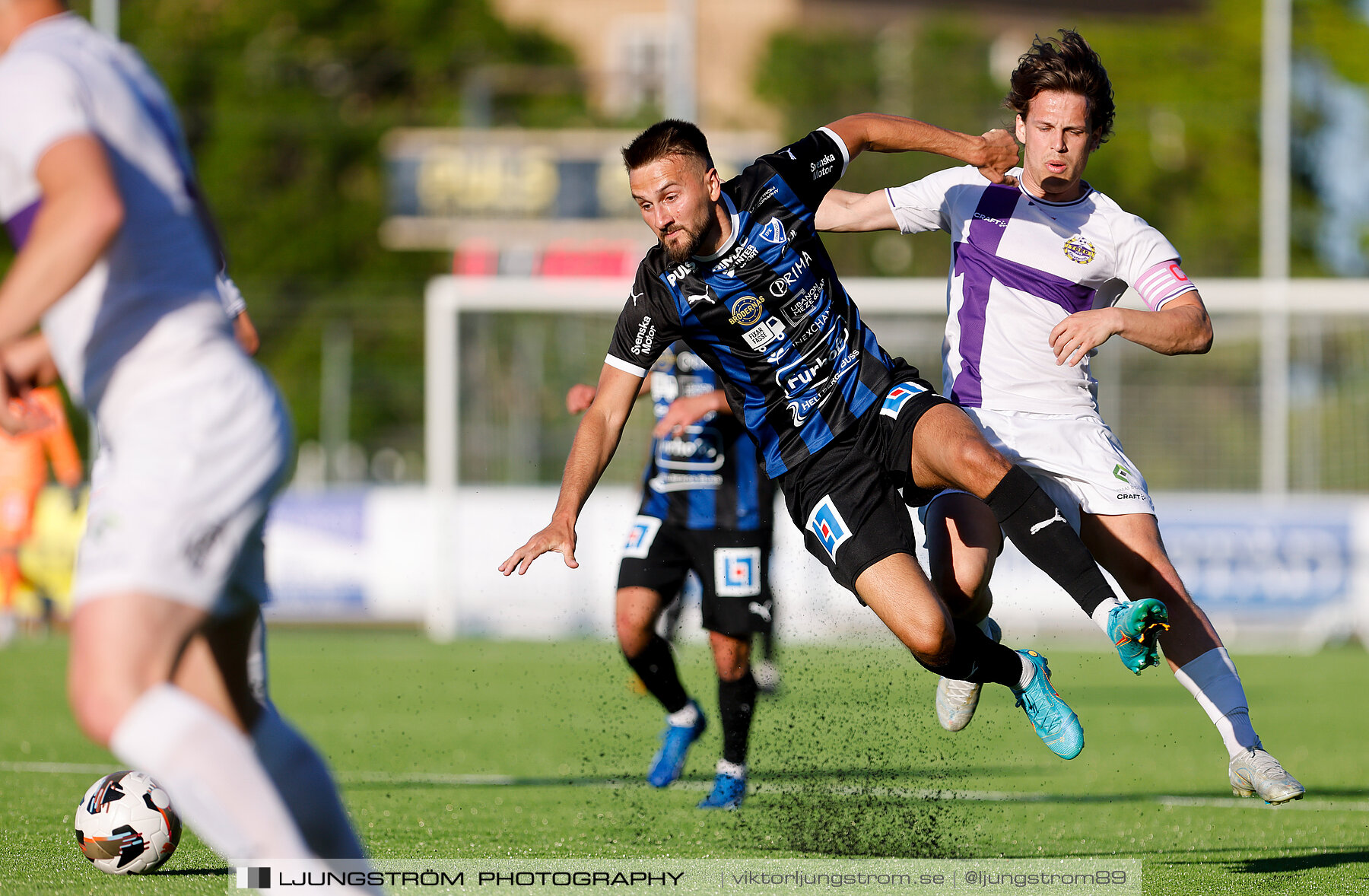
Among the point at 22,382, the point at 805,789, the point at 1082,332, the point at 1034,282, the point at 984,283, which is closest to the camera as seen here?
the point at 22,382

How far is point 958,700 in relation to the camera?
5941 millimetres

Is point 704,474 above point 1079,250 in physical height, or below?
below

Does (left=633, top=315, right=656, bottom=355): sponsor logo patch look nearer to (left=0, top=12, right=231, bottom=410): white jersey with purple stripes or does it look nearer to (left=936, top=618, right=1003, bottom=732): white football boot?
(left=936, top=618, right=1003, bottom=732): white football boot

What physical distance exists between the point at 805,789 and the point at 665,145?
3386mm

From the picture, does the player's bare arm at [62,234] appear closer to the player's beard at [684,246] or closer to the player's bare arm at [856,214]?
the player's beard at [684,246]

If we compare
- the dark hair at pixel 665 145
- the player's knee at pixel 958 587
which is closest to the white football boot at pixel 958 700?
the player's knee at pixel 958 587

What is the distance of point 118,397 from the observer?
323 centimetres

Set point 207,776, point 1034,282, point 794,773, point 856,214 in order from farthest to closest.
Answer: point 794,773 < point 856,214 < point 1034,282 < point 207,776

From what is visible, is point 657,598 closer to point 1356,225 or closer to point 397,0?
point 1356,225

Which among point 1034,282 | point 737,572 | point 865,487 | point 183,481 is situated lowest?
point 737,572

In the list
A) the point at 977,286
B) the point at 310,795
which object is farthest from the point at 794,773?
the point at 310,795

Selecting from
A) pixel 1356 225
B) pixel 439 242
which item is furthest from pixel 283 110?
pixel 1356 225

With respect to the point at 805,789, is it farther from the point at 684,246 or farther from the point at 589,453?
the point at 684,246

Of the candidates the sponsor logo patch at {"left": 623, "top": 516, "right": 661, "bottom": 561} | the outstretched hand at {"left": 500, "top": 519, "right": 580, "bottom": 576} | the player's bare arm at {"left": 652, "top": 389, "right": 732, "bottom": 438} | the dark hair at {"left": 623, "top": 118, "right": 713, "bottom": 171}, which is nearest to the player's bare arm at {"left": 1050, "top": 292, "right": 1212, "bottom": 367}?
the dark hair at {"left": 623, "top": 118, "right": 713, "bottom": 171}
